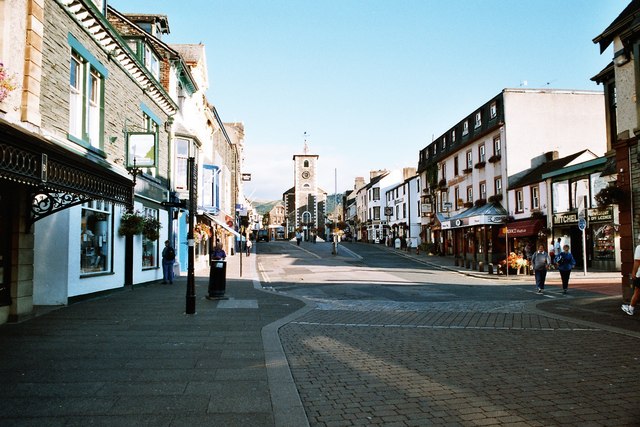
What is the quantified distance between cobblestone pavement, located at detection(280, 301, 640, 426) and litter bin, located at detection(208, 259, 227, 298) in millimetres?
4139

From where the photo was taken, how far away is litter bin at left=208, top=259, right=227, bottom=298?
14031mm

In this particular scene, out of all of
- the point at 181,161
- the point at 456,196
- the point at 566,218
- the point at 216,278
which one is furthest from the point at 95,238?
the point at 456,196

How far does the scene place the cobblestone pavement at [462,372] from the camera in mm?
4820

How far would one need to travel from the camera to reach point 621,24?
13000mm

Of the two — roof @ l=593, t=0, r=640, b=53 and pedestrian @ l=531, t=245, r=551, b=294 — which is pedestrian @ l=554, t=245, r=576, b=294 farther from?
roof @ l=593, t=0, r=640, b=53

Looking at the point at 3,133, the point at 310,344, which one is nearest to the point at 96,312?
the point at 310,344

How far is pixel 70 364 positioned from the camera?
21.2 ft

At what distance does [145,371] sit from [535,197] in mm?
31521

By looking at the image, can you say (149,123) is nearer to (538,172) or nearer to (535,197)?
(535,197)

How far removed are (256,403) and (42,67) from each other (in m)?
9.34

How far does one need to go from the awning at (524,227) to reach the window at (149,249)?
2080 cm

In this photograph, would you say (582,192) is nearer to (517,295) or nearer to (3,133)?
(517,295)

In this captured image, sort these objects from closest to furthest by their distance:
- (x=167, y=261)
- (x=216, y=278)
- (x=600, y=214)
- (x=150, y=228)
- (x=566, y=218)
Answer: (x=216, y=278) < (x=150, y=228) < (x=167, y=261) < (x=600, y=214) < (x=566, y=218)

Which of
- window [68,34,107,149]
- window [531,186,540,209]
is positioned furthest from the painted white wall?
window [68,34,107,149]
